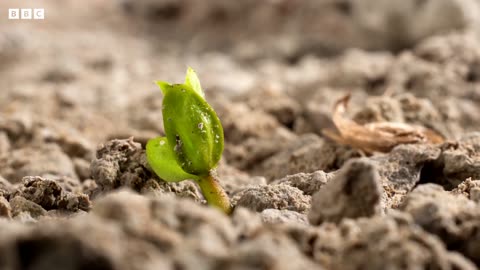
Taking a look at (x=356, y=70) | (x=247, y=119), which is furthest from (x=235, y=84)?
Result: (x=247, y=119)

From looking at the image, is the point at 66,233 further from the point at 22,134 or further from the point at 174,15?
the point at 174,15

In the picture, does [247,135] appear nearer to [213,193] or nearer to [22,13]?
[213,193]

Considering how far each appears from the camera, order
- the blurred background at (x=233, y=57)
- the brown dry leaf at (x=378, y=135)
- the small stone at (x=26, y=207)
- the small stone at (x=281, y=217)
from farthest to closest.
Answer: the blurred background at (x=233, y=57)
the brown dry leaf at (x=378, y=135)
the small stone at (x=26, y=207)
the small stone at (x=281, y=217)

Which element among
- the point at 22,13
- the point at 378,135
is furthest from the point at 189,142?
the point at 22,13

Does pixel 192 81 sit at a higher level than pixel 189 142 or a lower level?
higher

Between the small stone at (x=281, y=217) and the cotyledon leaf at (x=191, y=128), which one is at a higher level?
the cotyledon leaf at (x=191, y=128)

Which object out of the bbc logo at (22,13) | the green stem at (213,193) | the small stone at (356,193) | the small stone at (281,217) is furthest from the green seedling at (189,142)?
the bbc logo at (22,13)

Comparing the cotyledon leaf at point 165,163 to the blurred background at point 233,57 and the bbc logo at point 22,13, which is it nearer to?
the blurred background at point 233,57

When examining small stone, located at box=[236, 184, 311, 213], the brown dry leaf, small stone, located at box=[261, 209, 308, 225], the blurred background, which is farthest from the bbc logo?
small stone, located at box=[261, 209, 308, 225]
